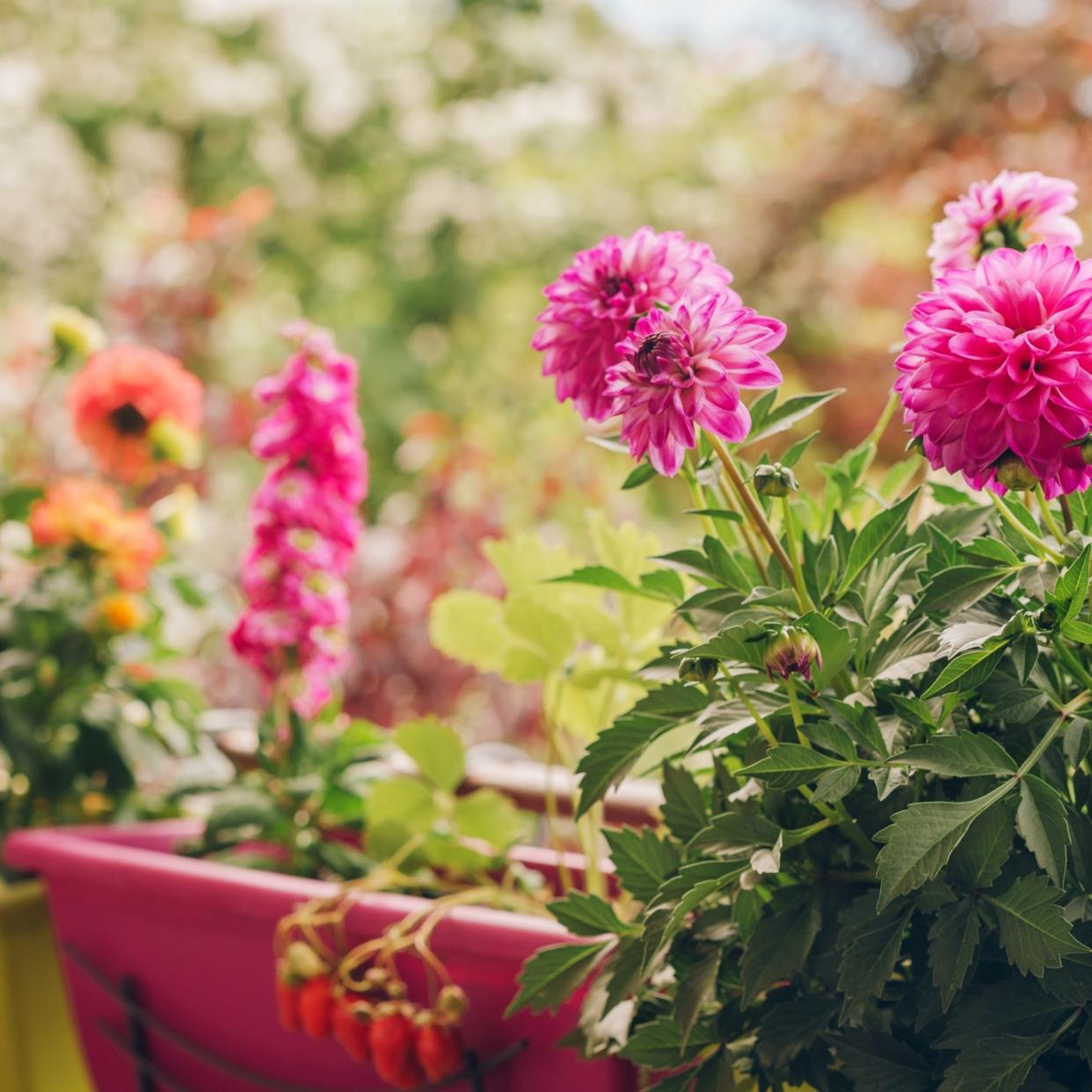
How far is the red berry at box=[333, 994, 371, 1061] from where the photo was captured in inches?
30.6

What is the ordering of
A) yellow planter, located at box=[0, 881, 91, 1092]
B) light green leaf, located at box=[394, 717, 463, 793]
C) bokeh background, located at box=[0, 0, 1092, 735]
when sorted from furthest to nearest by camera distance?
bokeh background, located at box=[0, 0, 1092, 735] < yellow planter, located at box=[0, 881, 91, 1092] < light green leaf, located at box=[394, 717, 463, 793]

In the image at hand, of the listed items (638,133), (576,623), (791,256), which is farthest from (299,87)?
(576,623)

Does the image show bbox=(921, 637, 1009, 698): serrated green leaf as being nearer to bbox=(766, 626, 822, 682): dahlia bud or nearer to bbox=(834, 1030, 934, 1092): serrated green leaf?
bbox=(766, 626, 822, 682): dahlia bud

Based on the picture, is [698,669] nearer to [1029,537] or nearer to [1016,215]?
[1029,537]

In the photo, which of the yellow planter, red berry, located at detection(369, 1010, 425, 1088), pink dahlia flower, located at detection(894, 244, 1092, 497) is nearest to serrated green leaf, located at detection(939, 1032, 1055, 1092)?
pink dahlia flower, located at detection(894, 244, 1092, 497)

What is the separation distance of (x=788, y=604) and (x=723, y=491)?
105 millimetres

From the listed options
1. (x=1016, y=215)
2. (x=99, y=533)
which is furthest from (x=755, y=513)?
(x=99, y=533)

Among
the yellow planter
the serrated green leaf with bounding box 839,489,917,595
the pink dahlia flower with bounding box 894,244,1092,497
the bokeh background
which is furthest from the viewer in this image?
the bokeh background

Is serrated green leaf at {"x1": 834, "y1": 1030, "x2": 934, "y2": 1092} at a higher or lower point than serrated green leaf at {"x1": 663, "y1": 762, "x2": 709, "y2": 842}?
lower

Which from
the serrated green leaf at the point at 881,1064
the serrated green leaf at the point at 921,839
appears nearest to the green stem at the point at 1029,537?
the serrated green leaf at the point at 921,839

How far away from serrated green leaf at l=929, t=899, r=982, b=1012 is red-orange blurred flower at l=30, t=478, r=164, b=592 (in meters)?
0.90

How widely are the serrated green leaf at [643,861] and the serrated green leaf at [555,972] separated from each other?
34 millimetres

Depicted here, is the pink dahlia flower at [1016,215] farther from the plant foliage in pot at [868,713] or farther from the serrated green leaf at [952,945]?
the serrated green leaf at [952,945]

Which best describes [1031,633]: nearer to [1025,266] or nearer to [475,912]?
[1025,266]
